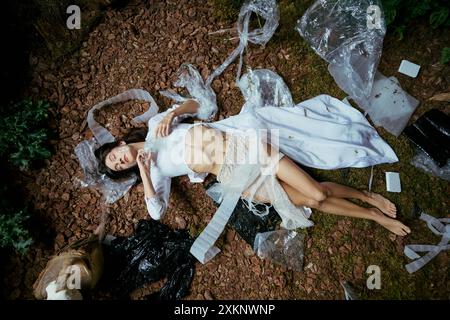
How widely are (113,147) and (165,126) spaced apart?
51 centimetres

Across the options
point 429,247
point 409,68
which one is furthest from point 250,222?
point 409,68

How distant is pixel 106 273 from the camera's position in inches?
136

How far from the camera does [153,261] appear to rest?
136 inches

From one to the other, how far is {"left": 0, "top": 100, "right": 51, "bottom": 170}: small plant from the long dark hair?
2.05 feet

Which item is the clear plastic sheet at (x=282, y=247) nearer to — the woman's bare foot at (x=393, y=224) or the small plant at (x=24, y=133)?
the woman's bare foot at (x=393, y=224)

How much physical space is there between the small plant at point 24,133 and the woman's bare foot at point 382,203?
3128 millimetres

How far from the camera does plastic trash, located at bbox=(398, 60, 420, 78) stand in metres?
Result: 3.70

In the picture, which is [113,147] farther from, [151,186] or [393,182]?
[393,182]

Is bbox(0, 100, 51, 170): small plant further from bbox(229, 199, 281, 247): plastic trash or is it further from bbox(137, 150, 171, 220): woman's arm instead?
bbox(229, 199, 281, 247): plastic trash

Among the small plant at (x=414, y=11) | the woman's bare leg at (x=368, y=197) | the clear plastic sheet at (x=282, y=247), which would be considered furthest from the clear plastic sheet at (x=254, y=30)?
the clear plastic sheet at (x=282, y=247)

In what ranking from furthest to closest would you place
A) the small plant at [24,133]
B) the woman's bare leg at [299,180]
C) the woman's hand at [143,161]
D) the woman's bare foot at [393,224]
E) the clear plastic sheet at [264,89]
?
the clear plastic sheet at [264,89] → the small plant at [24,133] → the woman's bare foot at [393,224] → the woman's hand at [143,161] → the woman's bare leg at [299,180]

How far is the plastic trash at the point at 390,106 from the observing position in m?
3.61

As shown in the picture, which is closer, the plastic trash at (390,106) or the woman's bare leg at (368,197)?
the woman's bare leg at (368,197)

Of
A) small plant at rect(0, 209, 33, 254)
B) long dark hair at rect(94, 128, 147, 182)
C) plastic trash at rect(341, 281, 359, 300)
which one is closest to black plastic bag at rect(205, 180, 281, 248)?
plastic trash at rect(341, 281, 359, 300)
